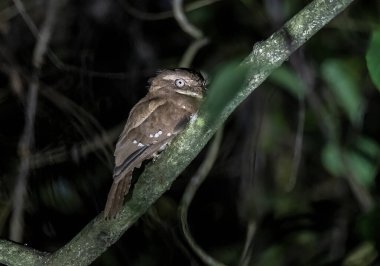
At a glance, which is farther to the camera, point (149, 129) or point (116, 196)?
point (149, 129)

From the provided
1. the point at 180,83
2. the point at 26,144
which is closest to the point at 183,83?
the point at 180,83

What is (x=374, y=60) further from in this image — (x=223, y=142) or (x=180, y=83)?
(x=223, y=142)

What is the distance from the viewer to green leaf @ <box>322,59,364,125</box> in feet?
9.90

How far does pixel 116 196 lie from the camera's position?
2322 millimetres

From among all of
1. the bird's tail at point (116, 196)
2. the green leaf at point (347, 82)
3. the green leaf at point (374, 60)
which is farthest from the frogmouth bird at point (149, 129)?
the green leaf at point (374, 60)

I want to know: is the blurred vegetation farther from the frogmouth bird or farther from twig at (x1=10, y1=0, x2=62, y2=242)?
the frogmouth bird

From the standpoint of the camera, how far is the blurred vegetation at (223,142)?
3.60m

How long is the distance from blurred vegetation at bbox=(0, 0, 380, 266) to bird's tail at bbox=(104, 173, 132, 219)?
0.95 metres

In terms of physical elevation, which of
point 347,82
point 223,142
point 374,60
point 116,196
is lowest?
point 223,142

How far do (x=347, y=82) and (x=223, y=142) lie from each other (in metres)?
1.55

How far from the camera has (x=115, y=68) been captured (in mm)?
4801

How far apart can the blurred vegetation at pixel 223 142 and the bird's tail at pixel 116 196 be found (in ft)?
3.11

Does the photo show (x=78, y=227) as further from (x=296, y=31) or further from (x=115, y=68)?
(x=296, y=31)

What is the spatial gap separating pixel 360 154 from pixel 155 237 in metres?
1.19
